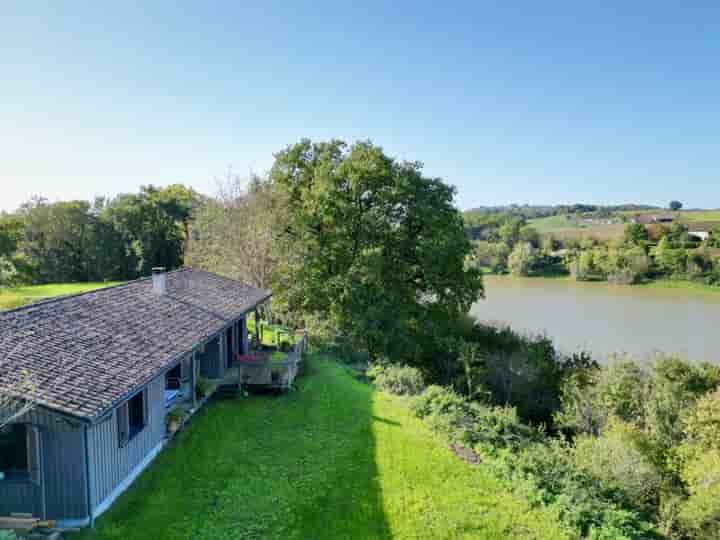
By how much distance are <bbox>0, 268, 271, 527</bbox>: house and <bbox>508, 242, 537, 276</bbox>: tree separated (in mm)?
48097

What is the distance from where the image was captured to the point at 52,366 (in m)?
7.32

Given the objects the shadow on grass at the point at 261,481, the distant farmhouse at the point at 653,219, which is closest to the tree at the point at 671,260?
the distant farmhouse at the point at 653,219

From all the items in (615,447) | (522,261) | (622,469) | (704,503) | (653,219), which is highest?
(653,219)

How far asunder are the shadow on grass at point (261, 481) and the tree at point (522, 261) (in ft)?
151

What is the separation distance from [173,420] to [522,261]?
5011 centimetres

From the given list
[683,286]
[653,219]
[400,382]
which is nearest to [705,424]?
[400,382]

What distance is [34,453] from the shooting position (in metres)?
6.73

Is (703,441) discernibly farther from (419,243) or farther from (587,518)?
(419,243)

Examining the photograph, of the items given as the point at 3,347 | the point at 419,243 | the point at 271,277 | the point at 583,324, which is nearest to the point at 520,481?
the point at 3,347

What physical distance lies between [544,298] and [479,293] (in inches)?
821

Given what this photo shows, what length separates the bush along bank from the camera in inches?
370

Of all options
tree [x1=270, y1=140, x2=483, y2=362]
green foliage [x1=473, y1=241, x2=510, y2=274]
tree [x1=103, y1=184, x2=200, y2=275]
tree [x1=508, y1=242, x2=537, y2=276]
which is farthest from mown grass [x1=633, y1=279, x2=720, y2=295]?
tree [x1=103, y1=184, x2=200, y2=275]

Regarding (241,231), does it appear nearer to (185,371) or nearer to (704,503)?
(185,371)

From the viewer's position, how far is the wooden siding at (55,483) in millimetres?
6758
